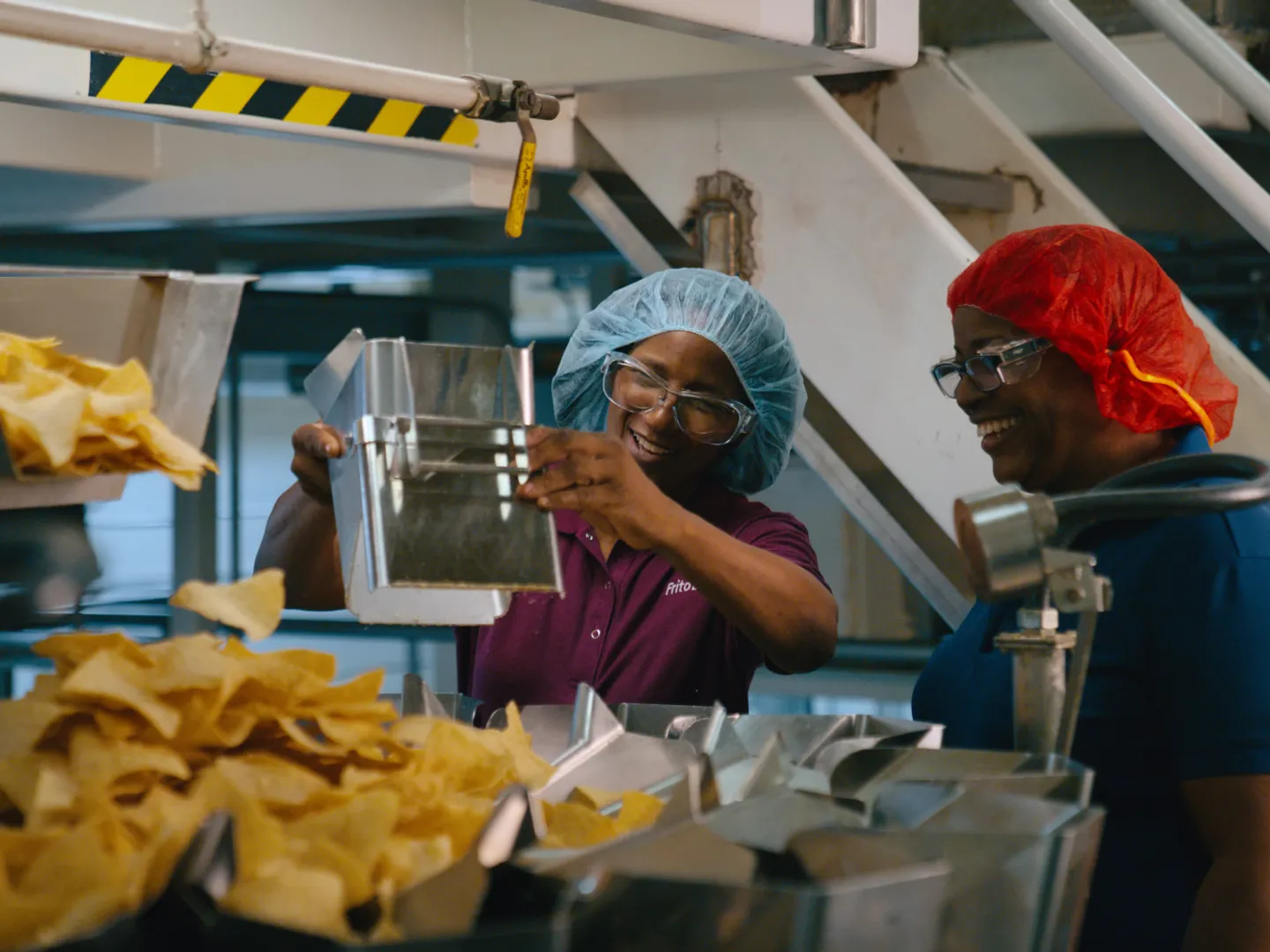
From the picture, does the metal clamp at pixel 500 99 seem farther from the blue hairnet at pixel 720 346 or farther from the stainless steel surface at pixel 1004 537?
the stainless steel surface at pixel 1004 537

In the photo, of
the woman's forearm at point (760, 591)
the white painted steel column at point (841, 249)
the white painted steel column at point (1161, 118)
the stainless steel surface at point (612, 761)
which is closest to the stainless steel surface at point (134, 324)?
the stainless steel surface at point (612, 761)

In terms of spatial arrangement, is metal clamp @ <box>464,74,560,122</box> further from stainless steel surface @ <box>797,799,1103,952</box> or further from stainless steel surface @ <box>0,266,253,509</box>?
stainless steel surface @ <box>797,799,1103,952</box>

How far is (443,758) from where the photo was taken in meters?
0.91

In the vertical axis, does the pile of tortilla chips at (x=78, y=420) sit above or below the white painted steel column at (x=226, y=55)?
below

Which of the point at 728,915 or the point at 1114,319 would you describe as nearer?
the point at 728,915

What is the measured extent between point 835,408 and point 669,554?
0.79 m

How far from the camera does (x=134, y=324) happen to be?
1093 mm

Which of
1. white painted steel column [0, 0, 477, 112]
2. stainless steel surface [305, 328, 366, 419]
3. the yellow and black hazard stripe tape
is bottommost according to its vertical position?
stainless steel surface [305, 328, 366, 419]

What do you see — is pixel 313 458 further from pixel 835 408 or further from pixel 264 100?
pixel 835 408

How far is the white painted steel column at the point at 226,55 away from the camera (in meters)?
1.11

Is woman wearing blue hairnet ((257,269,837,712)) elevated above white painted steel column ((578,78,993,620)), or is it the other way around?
white painted steel column ((578,78,993,620))

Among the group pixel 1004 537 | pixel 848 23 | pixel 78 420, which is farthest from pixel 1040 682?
pixel 848 23

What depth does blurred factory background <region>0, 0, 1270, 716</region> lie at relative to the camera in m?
2.26

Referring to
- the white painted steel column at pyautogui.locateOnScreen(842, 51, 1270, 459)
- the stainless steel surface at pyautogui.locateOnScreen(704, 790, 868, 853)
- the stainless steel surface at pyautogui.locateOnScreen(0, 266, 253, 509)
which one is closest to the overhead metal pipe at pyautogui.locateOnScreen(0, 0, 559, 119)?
the stainless steel surface at pyautogui.locateOnScreen(0, 266, 253, 509)
